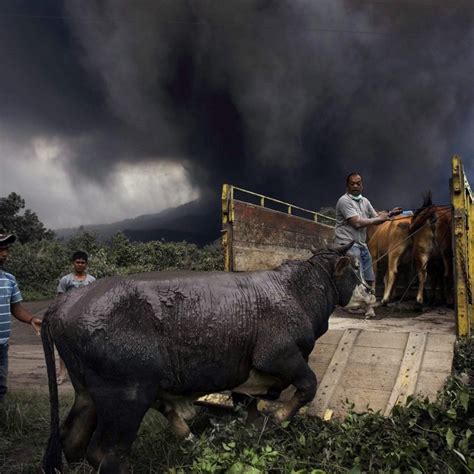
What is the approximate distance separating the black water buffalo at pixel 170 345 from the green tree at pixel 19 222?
2512cm

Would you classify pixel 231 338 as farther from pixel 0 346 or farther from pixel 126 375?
pixel 0 346

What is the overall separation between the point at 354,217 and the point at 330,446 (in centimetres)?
257

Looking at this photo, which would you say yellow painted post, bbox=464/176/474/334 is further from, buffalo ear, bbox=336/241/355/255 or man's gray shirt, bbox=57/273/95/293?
man's gray shirt, bbox=57/273/95/293

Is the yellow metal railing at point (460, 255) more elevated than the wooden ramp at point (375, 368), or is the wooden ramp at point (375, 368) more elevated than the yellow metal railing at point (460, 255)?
the yellow metal railing at point (460, 255)

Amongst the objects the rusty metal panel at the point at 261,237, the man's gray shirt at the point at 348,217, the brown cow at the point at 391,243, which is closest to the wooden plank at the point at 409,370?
the man's gray shirt at the point at 348,217

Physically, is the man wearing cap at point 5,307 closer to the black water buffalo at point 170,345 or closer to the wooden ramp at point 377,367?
the black water buffalo at point 170,345

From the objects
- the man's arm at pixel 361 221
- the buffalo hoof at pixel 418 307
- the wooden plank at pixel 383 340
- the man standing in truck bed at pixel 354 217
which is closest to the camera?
the wooden plank at pixel 383 340

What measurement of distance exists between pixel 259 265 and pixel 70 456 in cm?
315

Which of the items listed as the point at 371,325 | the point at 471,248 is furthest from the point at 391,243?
the point at 371,325

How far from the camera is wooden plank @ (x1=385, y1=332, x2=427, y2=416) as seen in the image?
3615 millimetres

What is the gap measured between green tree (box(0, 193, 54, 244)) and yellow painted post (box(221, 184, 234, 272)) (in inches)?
932

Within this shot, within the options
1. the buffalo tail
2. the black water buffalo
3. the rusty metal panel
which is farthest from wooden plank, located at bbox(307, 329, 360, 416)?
the buffalo tail

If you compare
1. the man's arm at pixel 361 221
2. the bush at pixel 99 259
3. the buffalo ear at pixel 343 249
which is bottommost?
the bush at pixel 99 259

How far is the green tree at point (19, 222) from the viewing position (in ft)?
85.1
